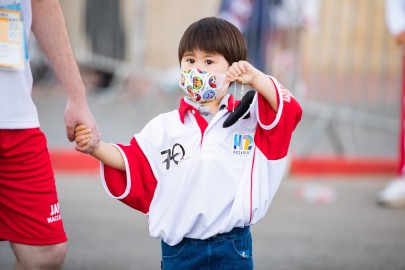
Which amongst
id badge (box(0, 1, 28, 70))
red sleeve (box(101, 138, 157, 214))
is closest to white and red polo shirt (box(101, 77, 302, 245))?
red sleeve (box(101, 138, 157, 214))

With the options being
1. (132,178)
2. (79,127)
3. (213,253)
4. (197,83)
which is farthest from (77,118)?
(213,253)

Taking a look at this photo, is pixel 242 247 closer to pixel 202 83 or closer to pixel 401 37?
pixel 202 83

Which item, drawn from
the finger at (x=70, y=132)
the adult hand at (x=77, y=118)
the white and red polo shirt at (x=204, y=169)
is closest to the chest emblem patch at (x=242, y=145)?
the white and red polo shirt at (x=204, y=169)

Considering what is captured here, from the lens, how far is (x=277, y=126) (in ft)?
11.2

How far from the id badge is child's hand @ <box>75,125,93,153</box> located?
34cm

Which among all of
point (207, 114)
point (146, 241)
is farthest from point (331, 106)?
point (207, 114)

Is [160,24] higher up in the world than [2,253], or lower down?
higher up

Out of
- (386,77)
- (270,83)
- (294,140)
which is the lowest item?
(294,140)

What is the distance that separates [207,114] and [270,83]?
0.32 m

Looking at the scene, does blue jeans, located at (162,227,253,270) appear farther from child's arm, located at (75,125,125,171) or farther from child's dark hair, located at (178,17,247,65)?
child's dark hair, located at (178,17,247,65)

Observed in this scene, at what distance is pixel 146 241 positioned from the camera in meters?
5.89

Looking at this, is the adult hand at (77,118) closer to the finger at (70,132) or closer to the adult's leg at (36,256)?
the finger at (70,132)

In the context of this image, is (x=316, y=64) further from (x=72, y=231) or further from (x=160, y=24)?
(x=72, y=231)

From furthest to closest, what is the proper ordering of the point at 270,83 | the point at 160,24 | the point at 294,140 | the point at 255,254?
1. the point at 160,24
2. the point at 294,140
3. the point at 255,254
4. the point at 270,83
